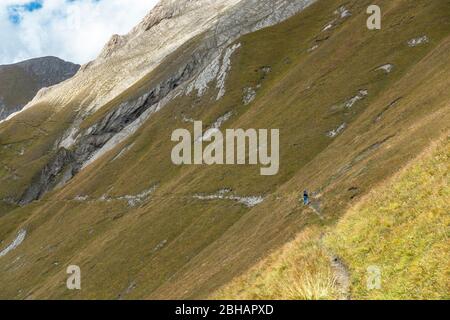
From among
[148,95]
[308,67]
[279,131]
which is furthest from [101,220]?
[148,95]

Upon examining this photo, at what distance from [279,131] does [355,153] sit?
125ft

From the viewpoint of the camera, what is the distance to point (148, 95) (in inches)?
7426

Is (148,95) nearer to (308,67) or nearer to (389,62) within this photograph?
(308,67)
